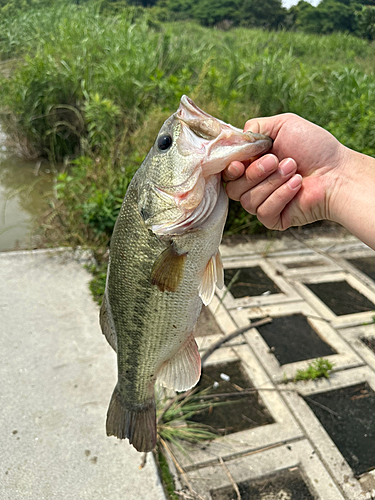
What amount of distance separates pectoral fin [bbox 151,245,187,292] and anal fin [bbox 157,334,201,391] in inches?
11.0

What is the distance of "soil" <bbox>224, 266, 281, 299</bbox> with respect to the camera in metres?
3.54

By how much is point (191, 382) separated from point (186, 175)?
782 mm

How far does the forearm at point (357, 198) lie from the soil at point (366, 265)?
2675 millimetres

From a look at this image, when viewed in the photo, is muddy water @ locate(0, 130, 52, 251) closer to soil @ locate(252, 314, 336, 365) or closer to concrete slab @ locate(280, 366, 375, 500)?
soil @ locate(252, 314, 336, 365)

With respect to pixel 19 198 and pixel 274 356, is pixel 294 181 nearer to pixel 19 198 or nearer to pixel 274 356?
pixel 274 356

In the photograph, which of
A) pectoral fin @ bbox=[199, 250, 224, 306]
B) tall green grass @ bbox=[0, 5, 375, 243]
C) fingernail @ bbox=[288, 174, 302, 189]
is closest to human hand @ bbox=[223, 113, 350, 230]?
fingernail @ bbox=[288, 174, 302, 189]

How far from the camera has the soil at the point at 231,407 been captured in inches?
94.1

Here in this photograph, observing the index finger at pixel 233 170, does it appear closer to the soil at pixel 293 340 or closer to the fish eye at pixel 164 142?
the fish eye at pixel 164 142

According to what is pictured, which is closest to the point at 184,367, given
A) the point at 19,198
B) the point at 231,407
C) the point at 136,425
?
the point at 136,425

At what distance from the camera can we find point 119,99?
17.3ft

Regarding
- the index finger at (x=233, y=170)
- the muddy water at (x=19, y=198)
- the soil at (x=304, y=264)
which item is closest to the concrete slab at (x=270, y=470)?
the index finger at (x=233, y=170)

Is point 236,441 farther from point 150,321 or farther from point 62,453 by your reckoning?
point 150,321

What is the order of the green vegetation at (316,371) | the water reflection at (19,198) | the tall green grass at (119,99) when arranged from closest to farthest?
the green vegetation at (316,371) → the tall green grass at (119,99) → the water reflection at (19,198)

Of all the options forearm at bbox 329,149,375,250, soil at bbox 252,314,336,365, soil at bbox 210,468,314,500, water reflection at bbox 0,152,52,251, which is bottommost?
water reflection at bbox 0,152,52,251
